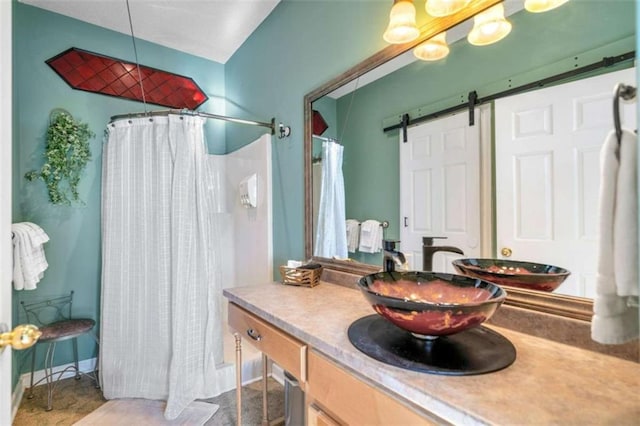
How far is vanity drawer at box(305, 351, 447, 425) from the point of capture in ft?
2.08

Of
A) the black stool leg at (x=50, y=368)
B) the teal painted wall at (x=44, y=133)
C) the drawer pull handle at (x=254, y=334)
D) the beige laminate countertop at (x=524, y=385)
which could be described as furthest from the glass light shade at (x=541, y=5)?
the black stool leg at (x=50, y=368)

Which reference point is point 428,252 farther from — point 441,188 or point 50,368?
point 50,368

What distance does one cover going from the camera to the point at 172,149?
1860 millimetres

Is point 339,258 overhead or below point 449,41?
below

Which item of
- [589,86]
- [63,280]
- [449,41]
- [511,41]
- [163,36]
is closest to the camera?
[589,86]

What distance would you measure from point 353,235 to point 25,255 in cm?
187

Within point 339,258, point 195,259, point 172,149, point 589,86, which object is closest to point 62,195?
point 172,149

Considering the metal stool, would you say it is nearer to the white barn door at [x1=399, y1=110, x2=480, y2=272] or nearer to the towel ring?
the white barn door at [x1=399, y1=110, x2=480, y2=272]

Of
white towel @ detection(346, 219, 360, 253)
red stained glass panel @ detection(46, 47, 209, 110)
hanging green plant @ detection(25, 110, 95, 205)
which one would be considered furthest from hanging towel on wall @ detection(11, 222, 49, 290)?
white towel @ detection(346, 219, 360, 253)

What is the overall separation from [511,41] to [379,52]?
57 centimetres

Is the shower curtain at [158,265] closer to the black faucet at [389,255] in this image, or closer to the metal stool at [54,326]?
the metal stool at [54,326]

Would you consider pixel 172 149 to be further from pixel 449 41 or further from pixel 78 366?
pixel 78 366

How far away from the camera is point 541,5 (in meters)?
0.91

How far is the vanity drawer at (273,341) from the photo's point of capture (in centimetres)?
93
